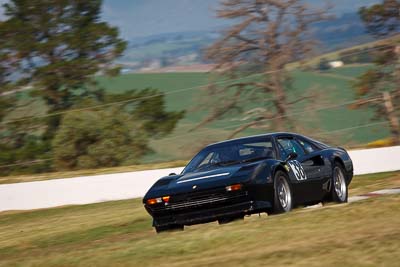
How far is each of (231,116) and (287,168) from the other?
1255 inches

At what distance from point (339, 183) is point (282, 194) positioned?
2.07 m

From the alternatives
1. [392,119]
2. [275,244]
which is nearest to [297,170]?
[275,244]

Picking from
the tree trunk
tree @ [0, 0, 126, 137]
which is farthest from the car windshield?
tree @ [0, 0, 126, 137]

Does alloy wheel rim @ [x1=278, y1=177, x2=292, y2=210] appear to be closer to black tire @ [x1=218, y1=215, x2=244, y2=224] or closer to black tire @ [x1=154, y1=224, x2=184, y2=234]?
black tire @ [x1=218, y1=215, x2=244, y2=224]

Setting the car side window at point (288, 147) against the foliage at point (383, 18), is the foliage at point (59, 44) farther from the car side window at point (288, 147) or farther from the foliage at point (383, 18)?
the car side window at point (288, 147)

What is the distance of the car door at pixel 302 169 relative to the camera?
41.5 feet

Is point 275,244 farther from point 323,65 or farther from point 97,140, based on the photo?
point 323,65

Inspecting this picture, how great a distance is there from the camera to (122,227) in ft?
51.6

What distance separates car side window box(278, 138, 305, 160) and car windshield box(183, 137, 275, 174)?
171 mm

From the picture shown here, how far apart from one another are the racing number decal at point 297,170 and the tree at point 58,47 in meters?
38.8

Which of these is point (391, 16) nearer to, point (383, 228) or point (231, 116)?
point (231, 116)

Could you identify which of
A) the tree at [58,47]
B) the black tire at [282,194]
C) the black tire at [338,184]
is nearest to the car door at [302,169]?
the black tire at [282,194]

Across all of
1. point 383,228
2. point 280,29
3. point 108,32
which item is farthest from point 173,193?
point 108,32

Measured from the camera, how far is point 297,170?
12727 millimetres
